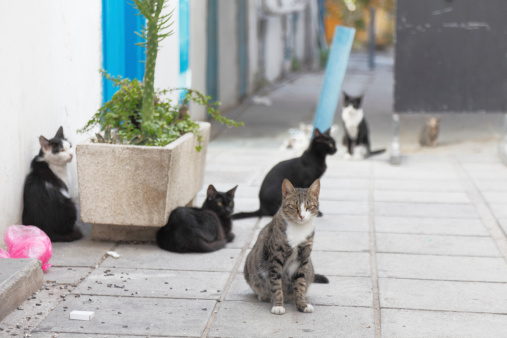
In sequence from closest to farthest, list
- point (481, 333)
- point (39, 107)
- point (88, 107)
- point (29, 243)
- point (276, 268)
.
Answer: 1. point (481, 333)
2. point (276, 268)
3. point (29, 243)
4. point (39, 107)
5. point (88, 107)

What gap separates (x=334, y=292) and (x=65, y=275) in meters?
1.67

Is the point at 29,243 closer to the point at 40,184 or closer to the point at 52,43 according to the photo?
the point at 40,184

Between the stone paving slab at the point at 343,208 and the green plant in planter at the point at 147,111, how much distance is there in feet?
4.20

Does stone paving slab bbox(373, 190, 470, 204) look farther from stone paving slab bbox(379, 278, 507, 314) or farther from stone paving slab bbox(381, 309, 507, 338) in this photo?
stone paving slab bbox(381, 309, 507, 338)

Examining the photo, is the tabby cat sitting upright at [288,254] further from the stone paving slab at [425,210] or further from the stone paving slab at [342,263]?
the stone paving slab at [425,210]

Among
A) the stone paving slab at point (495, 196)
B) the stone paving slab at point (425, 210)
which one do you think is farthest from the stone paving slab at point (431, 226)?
the stone paving slab at point (495, 196)

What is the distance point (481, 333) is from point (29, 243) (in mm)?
2725

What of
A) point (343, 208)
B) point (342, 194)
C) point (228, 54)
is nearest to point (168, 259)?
point (343, 208)

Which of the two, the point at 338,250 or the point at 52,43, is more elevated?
the point at 52,43

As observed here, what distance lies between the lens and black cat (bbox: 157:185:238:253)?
203 inches

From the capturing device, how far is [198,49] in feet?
36.2

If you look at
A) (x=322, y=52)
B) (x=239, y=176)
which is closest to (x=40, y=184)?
(x=239, y=176)

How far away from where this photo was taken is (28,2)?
207 inches

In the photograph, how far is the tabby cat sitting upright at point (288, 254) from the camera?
407cm
